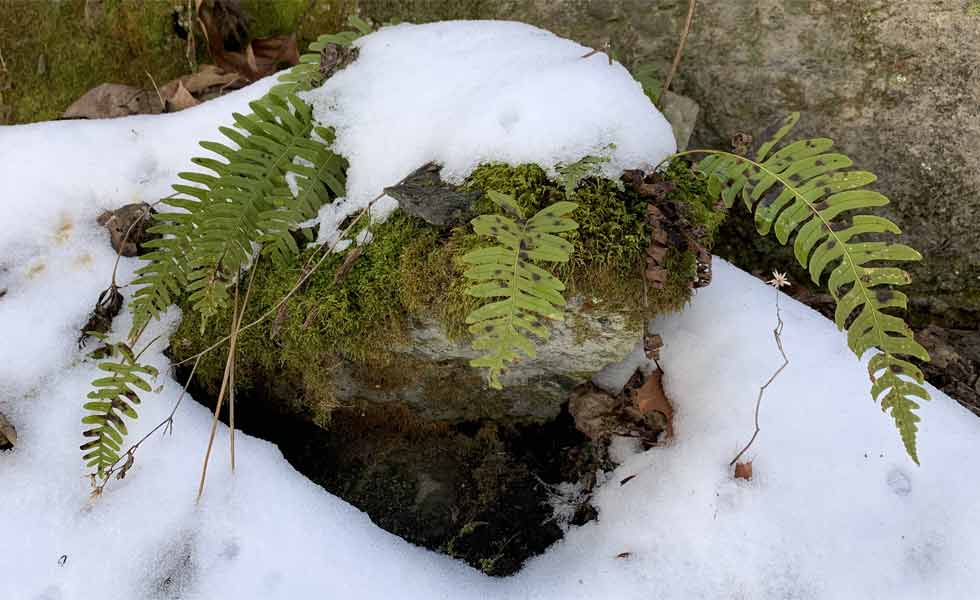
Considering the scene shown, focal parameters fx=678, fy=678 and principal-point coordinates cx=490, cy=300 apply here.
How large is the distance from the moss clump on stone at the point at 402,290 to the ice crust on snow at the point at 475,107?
11 centimetres

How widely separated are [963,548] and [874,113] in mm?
1865

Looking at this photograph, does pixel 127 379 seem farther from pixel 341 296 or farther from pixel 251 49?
pixel 251 49

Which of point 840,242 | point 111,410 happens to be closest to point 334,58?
point 111,410

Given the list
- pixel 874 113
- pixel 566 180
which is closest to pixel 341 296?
pixel 566 180

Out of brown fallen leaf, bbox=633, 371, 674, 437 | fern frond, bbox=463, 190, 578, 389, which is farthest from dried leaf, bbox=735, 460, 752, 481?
fern frond, bbox=463, 190, 578, 389

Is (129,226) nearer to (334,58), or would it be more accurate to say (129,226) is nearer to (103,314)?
(103,314)

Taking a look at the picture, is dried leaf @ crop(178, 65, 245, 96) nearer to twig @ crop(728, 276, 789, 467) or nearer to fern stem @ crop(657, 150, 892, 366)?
fern stem @ crop(657, 150, 892, 366)

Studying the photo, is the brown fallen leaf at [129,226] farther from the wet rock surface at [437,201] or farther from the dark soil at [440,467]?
the wet rock surface at [437,201]

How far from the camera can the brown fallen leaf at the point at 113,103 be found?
3170 mm

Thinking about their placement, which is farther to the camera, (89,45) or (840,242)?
(89,45)

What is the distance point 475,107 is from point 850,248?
1307 millimetres

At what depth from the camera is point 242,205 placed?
233 cm

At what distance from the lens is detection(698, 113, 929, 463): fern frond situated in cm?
183

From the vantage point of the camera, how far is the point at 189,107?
306 centimetres
